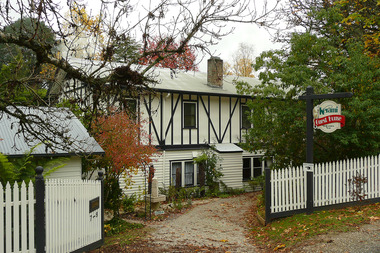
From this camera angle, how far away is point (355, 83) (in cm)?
1138

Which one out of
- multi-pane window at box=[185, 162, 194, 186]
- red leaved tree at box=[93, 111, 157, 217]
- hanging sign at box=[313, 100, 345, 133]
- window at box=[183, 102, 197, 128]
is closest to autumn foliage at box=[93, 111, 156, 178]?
red leaved tree at box=[93, 111, 157, 217]

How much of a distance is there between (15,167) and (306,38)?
1110 cm

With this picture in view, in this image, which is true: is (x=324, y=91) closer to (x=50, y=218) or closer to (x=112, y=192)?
(x=112, y=192)

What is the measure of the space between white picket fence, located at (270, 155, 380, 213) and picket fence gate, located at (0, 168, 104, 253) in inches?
212

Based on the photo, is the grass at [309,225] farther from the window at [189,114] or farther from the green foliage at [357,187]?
the window at [189,114]

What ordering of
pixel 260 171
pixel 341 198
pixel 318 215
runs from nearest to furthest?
pixel 318 215 → pixel 341 198 → pixel 260 171

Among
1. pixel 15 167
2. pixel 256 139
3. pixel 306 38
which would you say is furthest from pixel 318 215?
pixel 15 167

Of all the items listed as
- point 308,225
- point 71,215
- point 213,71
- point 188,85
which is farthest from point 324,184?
point 213,71

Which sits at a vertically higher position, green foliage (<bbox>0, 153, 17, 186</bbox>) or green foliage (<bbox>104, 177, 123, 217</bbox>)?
green foliage (<bbox>0, 153, 17, 186</bbox>)

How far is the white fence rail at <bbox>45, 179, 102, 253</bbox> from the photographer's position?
6211 mm

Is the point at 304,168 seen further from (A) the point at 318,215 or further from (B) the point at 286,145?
(B) the point at 286,145

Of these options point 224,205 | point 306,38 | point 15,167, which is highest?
point 306,38

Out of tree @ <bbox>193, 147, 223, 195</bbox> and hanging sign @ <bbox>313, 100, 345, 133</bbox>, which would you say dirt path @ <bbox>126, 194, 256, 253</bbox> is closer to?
tree @ <bbox>193, 147, 223, 195</bbox>

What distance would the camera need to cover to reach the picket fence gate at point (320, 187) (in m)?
9.92
